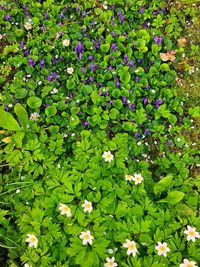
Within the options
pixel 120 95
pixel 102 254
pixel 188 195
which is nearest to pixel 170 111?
pixel 120 95

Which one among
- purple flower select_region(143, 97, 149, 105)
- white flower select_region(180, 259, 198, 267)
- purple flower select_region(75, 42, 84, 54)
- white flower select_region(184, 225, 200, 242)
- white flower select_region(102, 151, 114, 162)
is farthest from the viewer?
purple flower select_region(75, 42, 84, 54)

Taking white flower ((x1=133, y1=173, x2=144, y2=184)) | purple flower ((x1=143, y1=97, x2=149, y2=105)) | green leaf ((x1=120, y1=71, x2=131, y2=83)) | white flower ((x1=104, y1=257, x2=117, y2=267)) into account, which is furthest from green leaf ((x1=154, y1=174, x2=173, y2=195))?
green leaf ((x1=120, y1=71, x2=131, y2=83))

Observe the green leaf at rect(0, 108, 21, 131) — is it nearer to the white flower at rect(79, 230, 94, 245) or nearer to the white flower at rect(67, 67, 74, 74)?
the white flower at rect(67, 67, 74, 74)

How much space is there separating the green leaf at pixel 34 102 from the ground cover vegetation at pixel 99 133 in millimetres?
10

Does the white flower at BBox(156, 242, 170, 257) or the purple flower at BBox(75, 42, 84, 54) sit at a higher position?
the purple flower at BBox(75, 42, 84, 54)

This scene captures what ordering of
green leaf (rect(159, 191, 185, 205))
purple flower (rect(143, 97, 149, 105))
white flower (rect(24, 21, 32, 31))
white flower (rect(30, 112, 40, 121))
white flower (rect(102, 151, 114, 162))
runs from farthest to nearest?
white flower (rect(24, 21, 32, 31)), purple flower (rect(143, 97, 149, 105)), white flower (rect(30, 112, 40, 121)), white flower (rect(102, 151, 114, 162)), green leaf (rect(159, 191, 185, 205))

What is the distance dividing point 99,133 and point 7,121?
0.88 m

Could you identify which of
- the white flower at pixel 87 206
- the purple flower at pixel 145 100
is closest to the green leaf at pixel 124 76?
the purple flower at pixel 145 100

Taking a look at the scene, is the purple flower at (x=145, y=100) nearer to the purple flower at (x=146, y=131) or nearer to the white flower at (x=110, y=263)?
the purple flower at (x=146, y=131)

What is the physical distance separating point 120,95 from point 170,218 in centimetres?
133

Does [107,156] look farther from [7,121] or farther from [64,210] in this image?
[7,121]

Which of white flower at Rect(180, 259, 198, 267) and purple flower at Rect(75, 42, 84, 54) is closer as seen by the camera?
white flower at Rect(180, 259, 198, 267)

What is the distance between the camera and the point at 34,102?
367 centimetres

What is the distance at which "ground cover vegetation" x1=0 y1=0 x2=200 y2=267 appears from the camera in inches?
119
